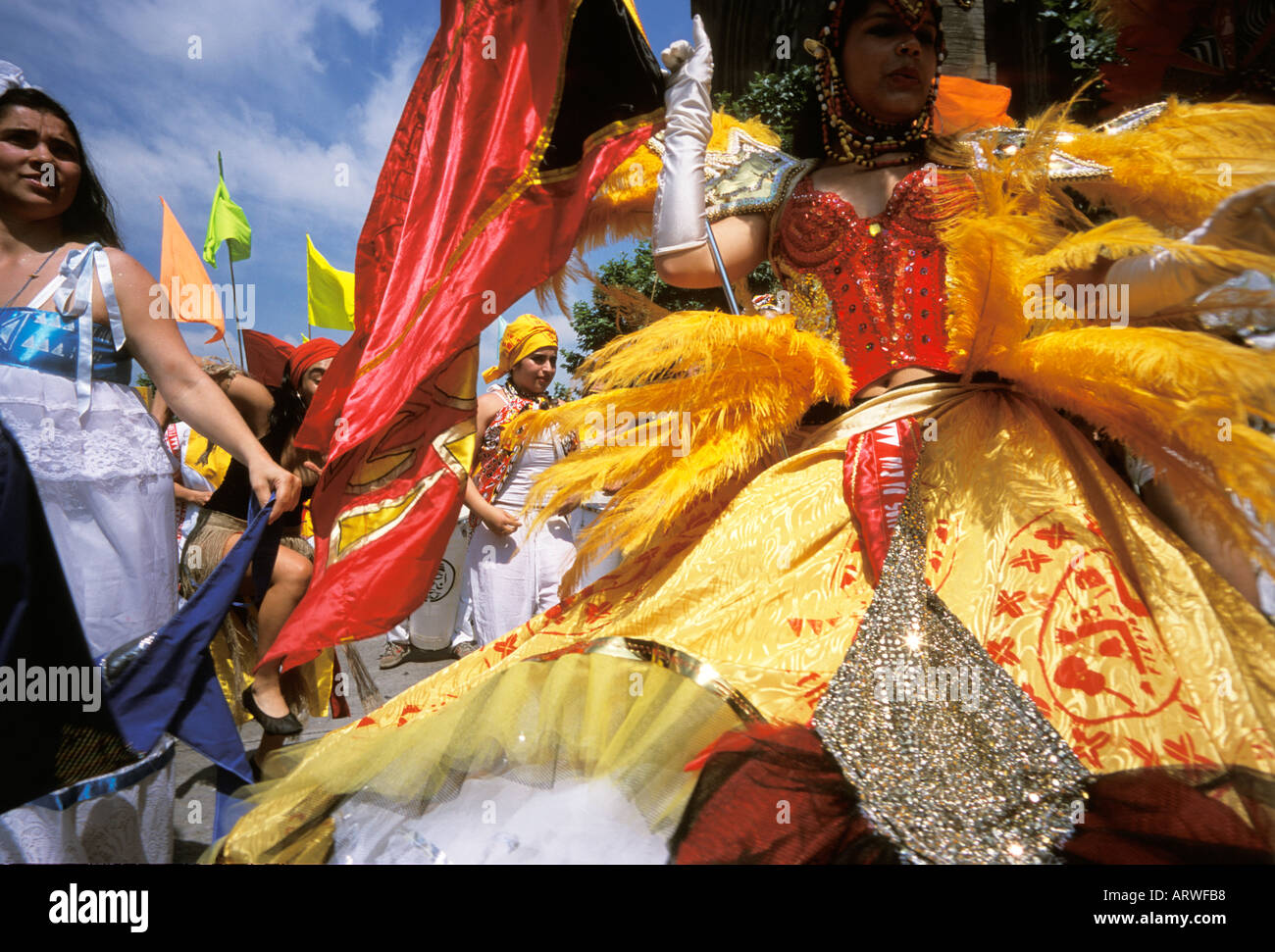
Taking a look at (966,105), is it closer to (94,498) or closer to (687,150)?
(687,150)

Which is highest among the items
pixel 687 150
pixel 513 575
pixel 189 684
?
pixel 687 150

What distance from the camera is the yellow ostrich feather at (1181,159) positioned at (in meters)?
1.50

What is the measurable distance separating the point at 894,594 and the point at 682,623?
1.31 feet

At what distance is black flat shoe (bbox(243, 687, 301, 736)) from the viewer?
2.74 metres

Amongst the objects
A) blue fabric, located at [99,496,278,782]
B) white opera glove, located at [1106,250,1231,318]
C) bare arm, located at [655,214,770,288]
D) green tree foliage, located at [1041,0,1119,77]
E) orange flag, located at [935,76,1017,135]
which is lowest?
blue fabric, located at [99,496,278,782]

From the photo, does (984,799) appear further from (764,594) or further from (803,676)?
(764,594)

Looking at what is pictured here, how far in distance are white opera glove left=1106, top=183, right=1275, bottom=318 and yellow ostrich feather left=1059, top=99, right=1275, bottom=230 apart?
0.11m

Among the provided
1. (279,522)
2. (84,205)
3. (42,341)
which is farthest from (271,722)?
(84,205)

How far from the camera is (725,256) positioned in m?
2.08

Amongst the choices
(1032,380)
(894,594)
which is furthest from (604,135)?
(894,594)

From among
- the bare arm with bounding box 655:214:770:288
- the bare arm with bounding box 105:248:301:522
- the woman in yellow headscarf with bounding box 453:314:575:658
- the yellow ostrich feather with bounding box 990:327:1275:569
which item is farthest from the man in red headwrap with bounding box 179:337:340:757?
the yellow ostrich feather with bounding box 990:327:1275:569

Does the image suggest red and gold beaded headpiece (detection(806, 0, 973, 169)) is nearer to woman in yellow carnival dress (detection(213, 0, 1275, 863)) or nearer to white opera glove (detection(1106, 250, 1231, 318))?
woman in yellow carnival dress (detection(213, 0, 1275, 863))

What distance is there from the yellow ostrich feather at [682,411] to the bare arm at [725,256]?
0.75ft

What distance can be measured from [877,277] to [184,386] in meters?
1.82
